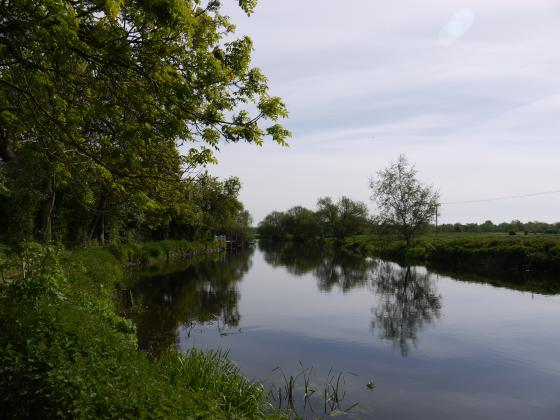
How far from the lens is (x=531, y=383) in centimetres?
1244

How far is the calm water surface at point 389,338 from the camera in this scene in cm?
1141

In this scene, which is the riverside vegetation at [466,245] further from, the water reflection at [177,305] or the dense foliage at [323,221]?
the water reflection at [177,305]

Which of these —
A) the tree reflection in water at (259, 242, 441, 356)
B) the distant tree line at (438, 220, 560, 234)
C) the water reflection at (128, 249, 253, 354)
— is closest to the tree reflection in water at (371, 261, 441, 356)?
the tree reflection in water at (259, 242, 441, 356)

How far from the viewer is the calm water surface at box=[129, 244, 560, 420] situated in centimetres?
1141

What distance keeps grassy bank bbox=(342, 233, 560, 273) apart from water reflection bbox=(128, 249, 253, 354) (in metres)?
23.0

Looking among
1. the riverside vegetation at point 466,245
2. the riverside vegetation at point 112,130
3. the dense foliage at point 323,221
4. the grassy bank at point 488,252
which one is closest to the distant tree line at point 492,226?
the riverside vegetation at point 466,245

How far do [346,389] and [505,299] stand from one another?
57.7 feet

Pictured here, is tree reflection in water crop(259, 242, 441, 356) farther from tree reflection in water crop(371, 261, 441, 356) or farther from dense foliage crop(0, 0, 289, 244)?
dense foliage crop(0, 0, 289, 244)

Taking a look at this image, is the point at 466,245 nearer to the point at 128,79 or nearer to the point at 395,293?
the point at 395,293

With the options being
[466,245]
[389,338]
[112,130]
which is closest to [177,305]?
[389,338]

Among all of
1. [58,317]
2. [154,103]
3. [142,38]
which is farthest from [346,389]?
[142,38]

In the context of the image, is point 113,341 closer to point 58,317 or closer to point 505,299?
point 58,317

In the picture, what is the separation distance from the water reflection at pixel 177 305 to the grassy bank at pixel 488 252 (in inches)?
904

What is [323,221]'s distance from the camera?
118 metres
